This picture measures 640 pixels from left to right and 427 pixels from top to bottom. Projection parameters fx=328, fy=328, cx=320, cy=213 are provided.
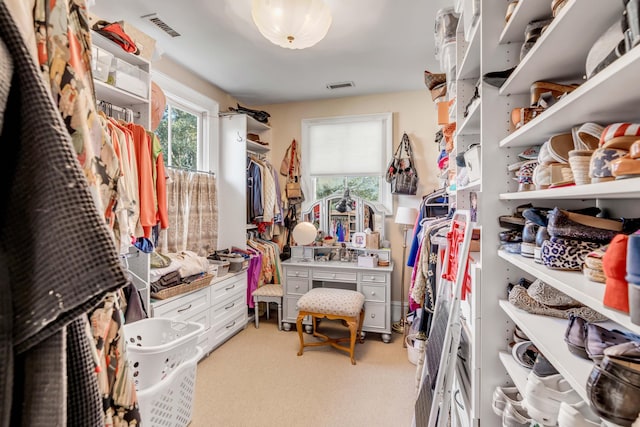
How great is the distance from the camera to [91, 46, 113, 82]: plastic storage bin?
1.77 metres

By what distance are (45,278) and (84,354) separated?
0.12 metres

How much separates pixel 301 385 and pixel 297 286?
3.78 ft

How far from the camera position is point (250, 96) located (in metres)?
3.86

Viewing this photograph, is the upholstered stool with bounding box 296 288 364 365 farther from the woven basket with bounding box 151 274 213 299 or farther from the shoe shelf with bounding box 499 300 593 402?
the shoe shelf with bounding box 499 300 593 402

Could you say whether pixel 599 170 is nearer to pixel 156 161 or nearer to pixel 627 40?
pixel 627 40

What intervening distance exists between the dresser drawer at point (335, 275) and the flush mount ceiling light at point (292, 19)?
219cm

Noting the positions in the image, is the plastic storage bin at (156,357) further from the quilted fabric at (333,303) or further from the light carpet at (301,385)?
the quilted fabric at (333,303)

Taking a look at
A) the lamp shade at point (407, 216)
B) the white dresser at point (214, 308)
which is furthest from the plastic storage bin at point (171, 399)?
the lamp shade at point (407, 216)

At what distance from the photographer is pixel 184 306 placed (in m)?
2.58

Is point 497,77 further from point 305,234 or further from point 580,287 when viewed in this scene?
point 305,234

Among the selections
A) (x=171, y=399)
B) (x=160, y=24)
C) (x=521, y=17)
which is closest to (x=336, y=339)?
(x=171, y=399)

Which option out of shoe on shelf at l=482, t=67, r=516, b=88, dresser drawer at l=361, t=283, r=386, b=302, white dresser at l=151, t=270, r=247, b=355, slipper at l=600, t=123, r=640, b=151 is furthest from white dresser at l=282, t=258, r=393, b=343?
slipper at l=600, t=123, r=640, b=151

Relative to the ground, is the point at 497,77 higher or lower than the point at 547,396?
higher

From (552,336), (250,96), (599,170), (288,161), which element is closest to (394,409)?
(552,336)
